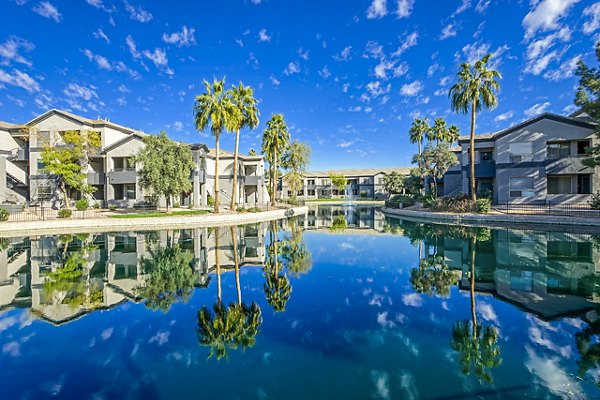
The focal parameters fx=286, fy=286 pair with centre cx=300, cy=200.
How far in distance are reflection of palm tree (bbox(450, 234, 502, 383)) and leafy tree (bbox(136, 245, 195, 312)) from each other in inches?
262

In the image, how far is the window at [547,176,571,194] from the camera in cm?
2940

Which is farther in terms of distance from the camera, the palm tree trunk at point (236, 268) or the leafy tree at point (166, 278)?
the palm tree trunk at point (236, 268)

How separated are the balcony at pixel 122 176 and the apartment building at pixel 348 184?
4704cm

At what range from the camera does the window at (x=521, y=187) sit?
29.7 m

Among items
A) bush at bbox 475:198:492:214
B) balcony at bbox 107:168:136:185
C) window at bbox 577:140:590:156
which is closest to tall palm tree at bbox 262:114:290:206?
balcony at bbox 107:168:136:185

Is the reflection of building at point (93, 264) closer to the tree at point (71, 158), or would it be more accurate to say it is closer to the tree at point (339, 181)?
the tree at point (71, 158)

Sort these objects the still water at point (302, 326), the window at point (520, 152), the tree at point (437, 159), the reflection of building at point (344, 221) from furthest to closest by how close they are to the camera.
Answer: the tree at point (437, 159), the window at point (520, 152), the reflection of building at point (344, 221), the still water at point (302, 326)

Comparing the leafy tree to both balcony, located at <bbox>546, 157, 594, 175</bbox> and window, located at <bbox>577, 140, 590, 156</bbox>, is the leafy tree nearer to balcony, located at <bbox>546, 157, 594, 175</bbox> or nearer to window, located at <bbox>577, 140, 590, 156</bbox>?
balcony, located at <bbox>546, 157, 594, 175</bbox>

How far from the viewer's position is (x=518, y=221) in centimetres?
2194

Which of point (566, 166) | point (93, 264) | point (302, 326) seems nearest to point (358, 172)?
point (566, 166)

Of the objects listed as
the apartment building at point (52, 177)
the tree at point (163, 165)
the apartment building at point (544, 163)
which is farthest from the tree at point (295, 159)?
the apartment building at point (544, 163)

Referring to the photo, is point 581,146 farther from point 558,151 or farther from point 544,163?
point 544,163

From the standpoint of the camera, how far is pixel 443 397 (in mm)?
3957

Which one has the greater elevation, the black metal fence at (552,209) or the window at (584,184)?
the window at (584,184)
